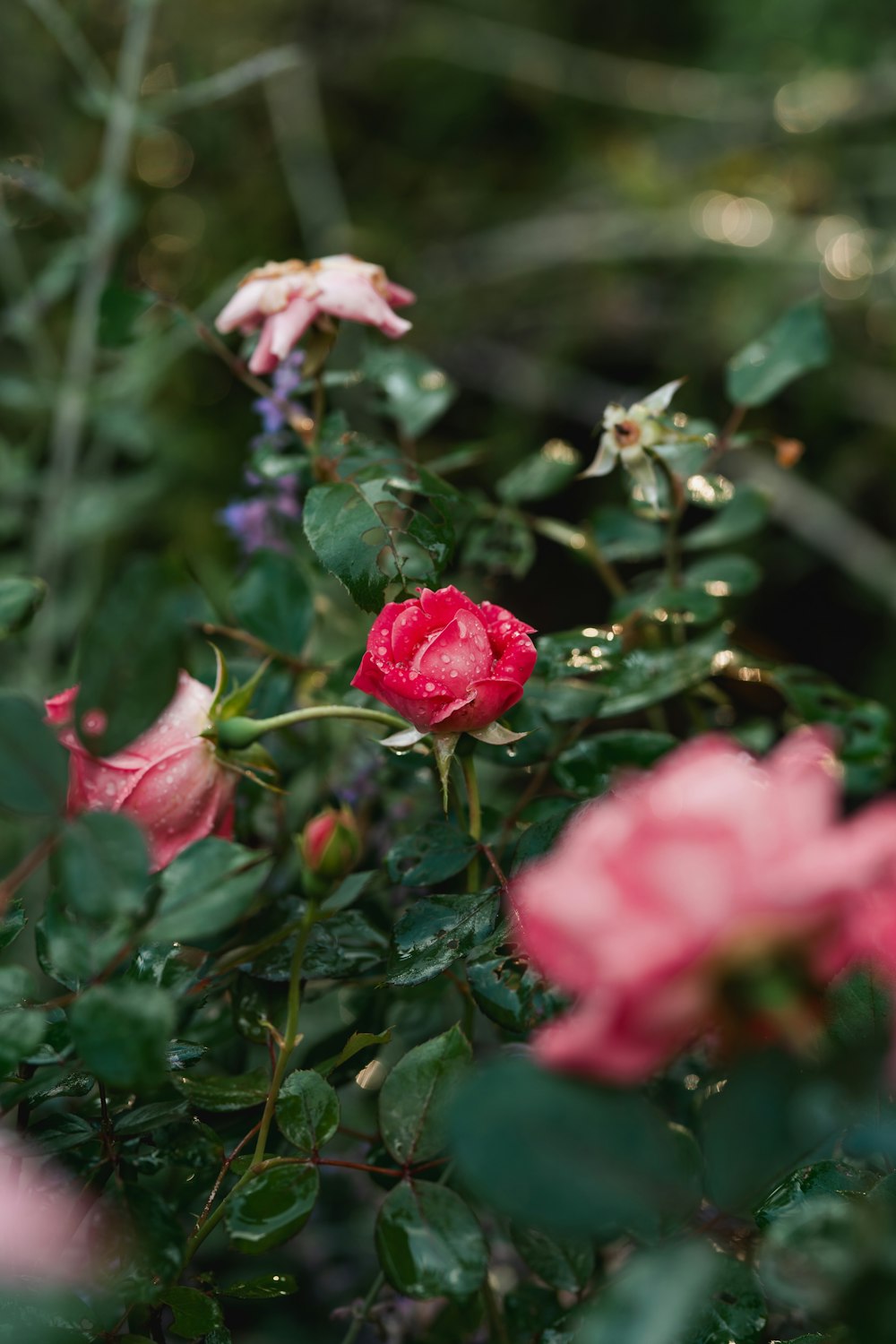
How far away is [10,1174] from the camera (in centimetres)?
25

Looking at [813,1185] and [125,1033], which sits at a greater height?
[125,1033]

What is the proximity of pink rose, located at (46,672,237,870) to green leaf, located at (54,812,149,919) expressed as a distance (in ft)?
0.23

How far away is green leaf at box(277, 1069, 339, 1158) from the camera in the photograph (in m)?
0.27

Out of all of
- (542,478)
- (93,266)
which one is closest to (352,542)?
(542,478)

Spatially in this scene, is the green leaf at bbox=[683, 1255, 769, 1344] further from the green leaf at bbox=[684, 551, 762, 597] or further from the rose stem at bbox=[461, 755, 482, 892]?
the green leaf at bbox=[684, 551, 762, 597]

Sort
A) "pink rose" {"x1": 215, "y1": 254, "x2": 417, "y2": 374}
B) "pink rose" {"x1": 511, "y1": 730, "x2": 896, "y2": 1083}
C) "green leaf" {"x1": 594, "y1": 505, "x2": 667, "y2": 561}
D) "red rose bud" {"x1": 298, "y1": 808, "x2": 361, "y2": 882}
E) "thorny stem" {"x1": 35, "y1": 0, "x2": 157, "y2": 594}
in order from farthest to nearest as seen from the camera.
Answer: "thorny stem" {"x1": 35, "y1": 0, "x2": 157, "y2": 594} → "green leaf" {"x1": 594, "y1": 505, "x2": 667, "y2": 561} → "pink rose" {"x1": 215, "y1": 254, "x2": 417, "y2": 374} → "red rose bud" {"x1": 298, "y1": 808, "x2": 361, "y2": 882} → "pink rose" {"x1": 511, "y1": 730, "x2": 896, "y2": 1083}

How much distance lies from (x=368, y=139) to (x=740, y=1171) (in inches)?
74.5

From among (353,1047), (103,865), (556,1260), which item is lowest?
(556,1260)

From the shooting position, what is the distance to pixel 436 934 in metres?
0.30

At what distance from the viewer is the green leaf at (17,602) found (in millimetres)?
324

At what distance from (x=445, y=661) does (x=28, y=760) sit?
0.39 feet

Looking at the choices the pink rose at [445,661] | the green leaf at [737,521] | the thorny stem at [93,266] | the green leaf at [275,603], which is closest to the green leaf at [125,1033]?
the pink rose at [445,661]

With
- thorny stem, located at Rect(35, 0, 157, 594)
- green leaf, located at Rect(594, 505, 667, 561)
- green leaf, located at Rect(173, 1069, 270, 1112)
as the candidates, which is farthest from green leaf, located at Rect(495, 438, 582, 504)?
thorny stem, located at Rect(35, 0, 157, 594)

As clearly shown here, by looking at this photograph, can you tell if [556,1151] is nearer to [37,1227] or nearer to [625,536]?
[37,1227]
